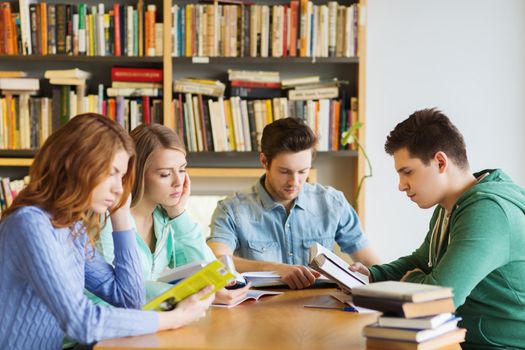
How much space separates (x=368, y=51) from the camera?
14.4ft

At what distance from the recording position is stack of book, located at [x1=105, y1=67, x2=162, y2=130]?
4250mm

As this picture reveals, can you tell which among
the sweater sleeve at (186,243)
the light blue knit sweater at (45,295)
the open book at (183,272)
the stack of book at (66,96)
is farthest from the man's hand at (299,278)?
the stack of book at (66,96)

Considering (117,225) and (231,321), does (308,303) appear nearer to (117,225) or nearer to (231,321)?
(231,321)

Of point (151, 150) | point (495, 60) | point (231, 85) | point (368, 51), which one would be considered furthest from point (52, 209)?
point (495, 60)

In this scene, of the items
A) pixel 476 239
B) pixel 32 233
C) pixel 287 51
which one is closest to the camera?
pixel 32 233

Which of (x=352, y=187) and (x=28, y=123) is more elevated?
(x=28, y=123)

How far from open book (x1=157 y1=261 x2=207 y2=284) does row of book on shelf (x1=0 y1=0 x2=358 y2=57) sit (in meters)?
2.29

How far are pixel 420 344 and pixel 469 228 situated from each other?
45cm

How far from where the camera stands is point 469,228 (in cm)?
193

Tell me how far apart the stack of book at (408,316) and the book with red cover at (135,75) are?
2.81 meters

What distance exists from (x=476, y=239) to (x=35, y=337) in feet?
3.39

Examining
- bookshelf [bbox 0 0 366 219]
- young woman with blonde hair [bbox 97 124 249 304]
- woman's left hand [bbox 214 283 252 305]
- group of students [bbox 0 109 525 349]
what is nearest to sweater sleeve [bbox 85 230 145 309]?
group of students [bbox 0 109 525 349]

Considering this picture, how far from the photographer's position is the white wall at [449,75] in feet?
14.4

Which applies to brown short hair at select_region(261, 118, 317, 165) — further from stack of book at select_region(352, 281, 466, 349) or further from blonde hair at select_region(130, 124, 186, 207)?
stack of book at select_region(352, 281, 466, 349)
